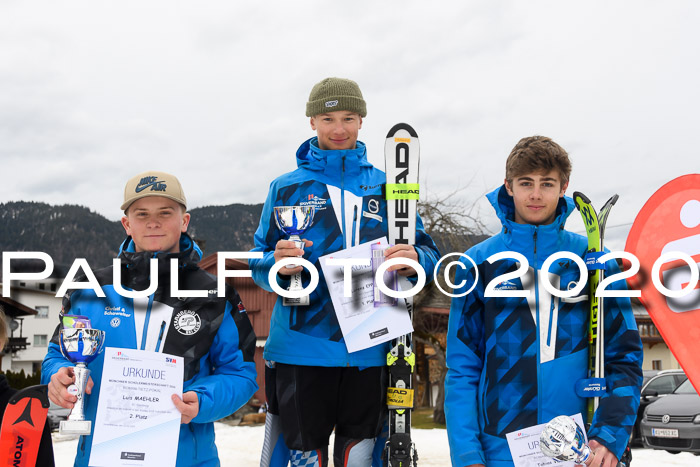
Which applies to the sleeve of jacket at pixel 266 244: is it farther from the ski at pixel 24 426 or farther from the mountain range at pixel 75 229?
the mountain range at pixel 75 229

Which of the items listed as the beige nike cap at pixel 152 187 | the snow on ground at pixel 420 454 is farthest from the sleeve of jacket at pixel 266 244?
the snow on ground at pixel 420 454

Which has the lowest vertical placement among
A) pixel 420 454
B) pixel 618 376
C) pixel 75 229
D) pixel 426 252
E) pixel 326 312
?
pixel 420 454

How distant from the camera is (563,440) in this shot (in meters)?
2.02

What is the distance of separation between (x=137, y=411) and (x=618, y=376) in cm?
182

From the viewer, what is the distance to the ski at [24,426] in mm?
2213

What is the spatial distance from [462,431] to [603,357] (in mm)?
632

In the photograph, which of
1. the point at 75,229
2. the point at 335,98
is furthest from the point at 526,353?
the point at 75,229

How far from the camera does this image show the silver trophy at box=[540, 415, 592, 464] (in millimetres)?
2020

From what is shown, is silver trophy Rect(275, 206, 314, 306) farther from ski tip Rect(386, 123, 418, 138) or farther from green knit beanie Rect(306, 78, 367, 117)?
ski tip Rect(386, 123, 418, 138)

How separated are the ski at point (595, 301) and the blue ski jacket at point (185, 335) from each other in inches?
53.2

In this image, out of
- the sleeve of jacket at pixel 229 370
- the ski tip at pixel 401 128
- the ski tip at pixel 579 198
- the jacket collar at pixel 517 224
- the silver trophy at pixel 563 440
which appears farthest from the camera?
the ski tip at pixel 401 128

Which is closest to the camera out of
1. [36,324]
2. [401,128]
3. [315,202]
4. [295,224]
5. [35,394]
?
[35,394]

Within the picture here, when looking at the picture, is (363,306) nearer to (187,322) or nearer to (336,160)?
(336,160)

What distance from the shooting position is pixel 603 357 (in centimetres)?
239
